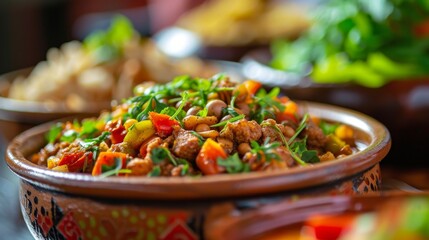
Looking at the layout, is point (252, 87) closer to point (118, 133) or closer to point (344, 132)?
point (344, 132)

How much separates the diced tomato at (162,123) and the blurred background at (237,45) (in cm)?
58

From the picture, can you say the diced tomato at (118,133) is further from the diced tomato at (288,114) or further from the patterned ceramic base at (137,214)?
the diced tomato at (288,114)

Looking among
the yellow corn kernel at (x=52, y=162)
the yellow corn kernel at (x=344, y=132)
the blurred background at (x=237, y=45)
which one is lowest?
the blurred background at (x=237, y=45)

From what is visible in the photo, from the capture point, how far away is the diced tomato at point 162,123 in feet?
3.64

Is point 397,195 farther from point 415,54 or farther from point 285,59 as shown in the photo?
point 285,59

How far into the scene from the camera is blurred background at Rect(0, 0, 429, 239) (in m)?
1.78

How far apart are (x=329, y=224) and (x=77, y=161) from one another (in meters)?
0.51

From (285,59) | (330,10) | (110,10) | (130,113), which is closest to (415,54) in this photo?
(330,10)

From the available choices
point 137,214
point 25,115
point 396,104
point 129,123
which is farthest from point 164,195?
point 25,115

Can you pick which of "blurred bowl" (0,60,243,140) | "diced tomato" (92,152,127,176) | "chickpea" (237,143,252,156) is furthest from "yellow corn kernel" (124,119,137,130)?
"blurred bowl" (0,60,243,140)

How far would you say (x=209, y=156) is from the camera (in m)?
1.00

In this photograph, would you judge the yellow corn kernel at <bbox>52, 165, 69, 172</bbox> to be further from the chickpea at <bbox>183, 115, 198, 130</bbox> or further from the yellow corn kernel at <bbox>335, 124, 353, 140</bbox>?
the yellow corn kernel at <bbox>335, 124, 353, 140</bbox>

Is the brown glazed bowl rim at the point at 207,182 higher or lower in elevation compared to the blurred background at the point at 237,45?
higher

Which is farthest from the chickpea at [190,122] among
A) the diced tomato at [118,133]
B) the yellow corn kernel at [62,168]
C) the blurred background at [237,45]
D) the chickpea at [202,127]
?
the blurred background at [237,45]
